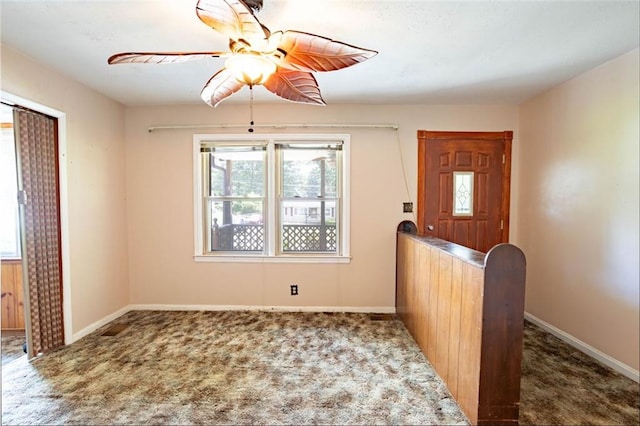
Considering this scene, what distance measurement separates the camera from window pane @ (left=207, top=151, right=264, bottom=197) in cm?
346

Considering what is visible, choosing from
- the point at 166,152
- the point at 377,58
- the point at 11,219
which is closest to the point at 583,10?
the point at 377,58

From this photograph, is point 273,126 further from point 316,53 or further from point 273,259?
point 316,53

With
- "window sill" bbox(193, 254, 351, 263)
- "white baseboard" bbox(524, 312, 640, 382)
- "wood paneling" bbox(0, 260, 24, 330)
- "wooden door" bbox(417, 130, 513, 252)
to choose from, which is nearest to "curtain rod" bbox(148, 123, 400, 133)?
"wooden door" bbox(417, 130, 513, 252)

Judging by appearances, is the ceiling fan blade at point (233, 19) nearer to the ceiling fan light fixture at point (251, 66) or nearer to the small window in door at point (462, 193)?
the ceiling fan light fixture at point (251, 66)

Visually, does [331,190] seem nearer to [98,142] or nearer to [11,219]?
[98,142]

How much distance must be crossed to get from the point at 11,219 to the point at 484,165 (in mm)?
5388

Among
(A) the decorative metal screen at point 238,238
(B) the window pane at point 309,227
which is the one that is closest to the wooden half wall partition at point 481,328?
(B) the window pane at point 309,227

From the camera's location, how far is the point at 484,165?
339cm

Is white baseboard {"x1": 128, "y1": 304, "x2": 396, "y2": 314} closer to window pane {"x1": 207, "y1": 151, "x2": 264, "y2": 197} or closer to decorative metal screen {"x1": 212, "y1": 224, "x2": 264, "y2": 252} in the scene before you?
decorative metal screen {"x1": 212, "y1": 224, "x2": 264, "y2": 252}

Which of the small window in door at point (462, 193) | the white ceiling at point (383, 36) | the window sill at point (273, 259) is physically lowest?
the window sill at point (273, 259)

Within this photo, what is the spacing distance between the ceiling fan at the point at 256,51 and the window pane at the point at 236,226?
1.92 meters

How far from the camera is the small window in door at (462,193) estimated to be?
3.41 m

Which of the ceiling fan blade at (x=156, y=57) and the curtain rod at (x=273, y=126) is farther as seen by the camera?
the curtain rod at (x=273, y=126)

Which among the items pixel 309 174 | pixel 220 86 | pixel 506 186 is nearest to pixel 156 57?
pixel 220 86
